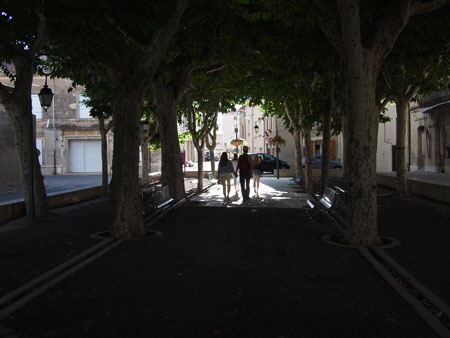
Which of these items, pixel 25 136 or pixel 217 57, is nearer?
pixel 25 136

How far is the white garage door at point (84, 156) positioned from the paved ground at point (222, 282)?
29.8 meters

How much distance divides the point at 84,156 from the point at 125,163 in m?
31.9

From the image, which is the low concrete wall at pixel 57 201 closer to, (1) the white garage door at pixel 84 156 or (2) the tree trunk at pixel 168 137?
(2) the tree trunk at pixel 168 137

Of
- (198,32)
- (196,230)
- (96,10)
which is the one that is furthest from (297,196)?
(96,10)

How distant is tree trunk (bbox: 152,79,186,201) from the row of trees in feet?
0.11

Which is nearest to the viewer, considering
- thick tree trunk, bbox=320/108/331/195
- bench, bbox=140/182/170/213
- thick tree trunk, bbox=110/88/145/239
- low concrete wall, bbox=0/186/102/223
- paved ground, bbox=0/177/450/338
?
paved ground, bbox=0/177/450/338

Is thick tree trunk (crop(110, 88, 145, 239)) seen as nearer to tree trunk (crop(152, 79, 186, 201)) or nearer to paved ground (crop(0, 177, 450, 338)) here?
paved ground (crop(0, 177, 450, 338))

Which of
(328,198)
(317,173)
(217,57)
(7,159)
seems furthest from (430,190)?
(317,173)

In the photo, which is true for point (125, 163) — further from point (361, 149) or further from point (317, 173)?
point (317, 173)

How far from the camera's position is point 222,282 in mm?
5777

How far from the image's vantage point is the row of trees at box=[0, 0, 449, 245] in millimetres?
8211

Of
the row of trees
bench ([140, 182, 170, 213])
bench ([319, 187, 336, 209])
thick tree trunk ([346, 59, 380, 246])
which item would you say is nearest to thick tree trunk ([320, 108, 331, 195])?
the row of trees

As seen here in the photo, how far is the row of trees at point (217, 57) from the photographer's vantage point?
323 inches

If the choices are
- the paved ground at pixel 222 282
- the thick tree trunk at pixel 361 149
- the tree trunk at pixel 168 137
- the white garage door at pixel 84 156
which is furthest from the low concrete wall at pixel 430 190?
the white garage door at pixel 84 156
